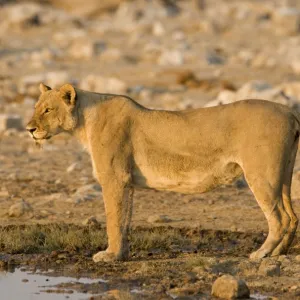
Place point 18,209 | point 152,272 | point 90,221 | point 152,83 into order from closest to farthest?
point 152,272 → point 90,221 → point 18,209 → point 152,83

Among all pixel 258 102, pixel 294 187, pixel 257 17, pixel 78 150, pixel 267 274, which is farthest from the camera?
pixel 257 17

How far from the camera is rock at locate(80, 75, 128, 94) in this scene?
23812 millimetres

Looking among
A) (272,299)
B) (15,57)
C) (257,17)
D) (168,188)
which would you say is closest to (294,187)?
(168,188)

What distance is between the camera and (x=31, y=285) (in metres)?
9.66

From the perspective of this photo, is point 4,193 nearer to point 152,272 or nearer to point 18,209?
point 18,209

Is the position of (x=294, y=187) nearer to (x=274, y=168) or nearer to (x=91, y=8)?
(x=274, y=168)

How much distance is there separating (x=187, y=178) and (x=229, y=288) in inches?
70.2

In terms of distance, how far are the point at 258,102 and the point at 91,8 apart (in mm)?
32416

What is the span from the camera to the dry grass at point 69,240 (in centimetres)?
1099

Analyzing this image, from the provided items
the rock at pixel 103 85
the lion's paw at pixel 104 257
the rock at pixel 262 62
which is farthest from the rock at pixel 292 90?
the lion's paw at pixel 104 257

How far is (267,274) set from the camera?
31.3 feet

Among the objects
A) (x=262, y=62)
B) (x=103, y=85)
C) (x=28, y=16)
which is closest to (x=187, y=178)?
(x=103, y=85)

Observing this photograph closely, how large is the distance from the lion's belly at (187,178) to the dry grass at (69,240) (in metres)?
0.92

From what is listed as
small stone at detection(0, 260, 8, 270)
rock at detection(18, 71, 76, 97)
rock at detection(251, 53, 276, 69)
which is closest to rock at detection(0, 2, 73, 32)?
rock at detection(251, 53, 276, 69)
